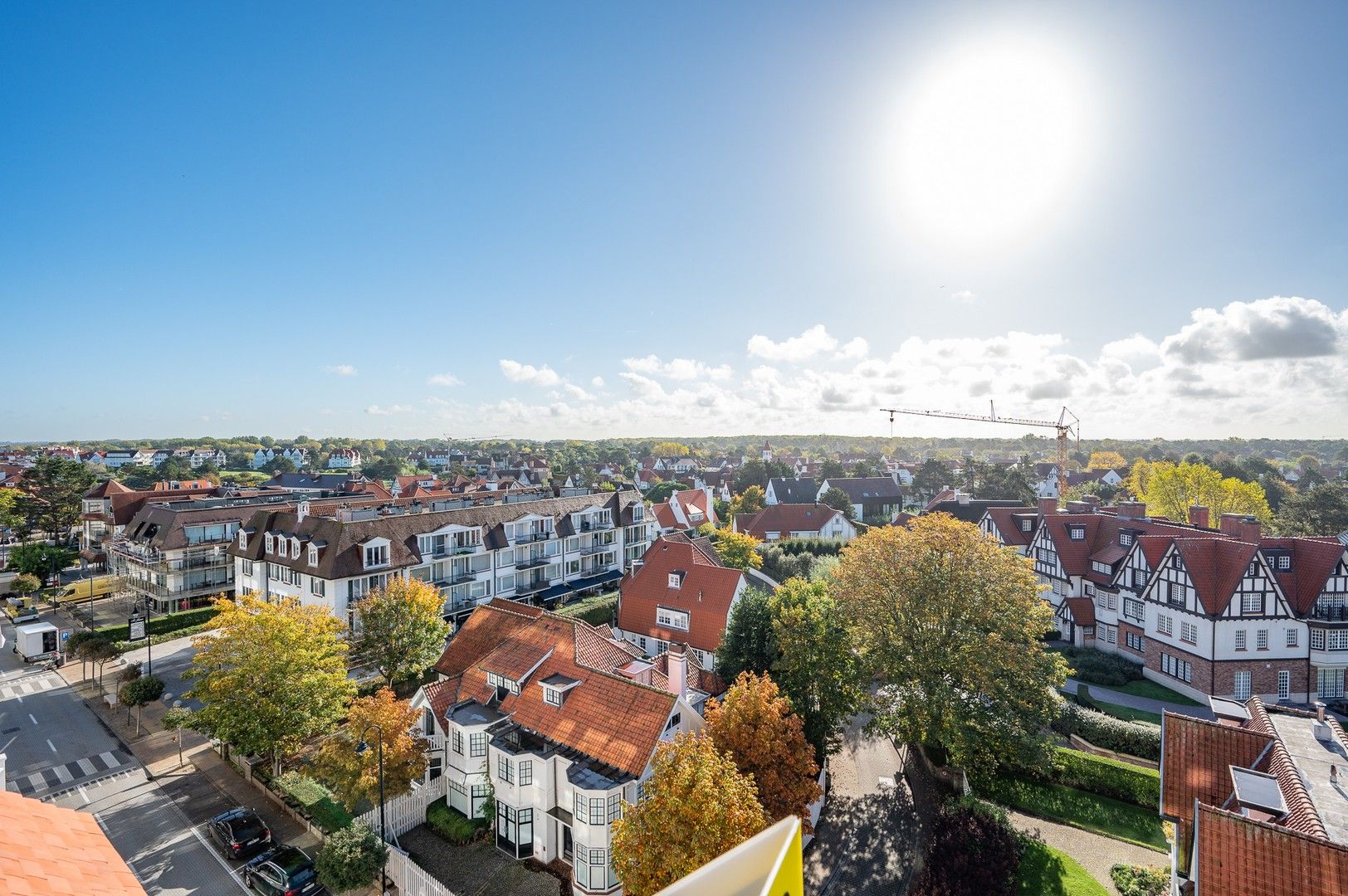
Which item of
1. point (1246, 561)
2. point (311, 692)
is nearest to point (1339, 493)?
point (1246, 561)

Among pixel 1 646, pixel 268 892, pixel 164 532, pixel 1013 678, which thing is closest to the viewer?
pixel 268 892

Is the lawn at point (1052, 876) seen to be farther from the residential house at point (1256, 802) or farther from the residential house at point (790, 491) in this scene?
the residential house at point (790, 491)

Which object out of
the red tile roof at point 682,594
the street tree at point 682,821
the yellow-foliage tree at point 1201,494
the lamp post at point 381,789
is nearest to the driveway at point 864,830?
the street tree at point 682,821

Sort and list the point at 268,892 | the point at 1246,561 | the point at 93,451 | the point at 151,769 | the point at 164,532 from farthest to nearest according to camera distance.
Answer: the point at 93,451 → the point at 164,532 → the point at 1246,561 → the point at 151,769 → the point at 268,892

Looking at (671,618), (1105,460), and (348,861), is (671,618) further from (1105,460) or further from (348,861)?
(1105,460)

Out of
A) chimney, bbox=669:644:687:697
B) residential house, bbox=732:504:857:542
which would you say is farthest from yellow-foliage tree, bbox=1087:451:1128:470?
chimney, bbox=669:644:687:697

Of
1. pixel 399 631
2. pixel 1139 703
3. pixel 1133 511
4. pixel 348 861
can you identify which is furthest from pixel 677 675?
pixel 1133 511

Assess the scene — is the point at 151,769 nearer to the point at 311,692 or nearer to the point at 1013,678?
the point at 311,692
